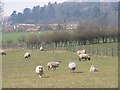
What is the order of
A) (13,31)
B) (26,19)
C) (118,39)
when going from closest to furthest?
(118,39) → (13,31) → (26,19)

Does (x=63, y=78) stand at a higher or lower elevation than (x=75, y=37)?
lower

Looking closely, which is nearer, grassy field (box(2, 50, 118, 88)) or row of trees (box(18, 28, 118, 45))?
grassy field (box(2, 50, 118, 88))

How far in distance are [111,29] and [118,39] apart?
2.69 metres

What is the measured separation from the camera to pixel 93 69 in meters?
25.8

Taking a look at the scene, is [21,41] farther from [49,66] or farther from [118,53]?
[49,66]

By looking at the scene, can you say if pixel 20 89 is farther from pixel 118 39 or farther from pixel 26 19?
pixel 26 19

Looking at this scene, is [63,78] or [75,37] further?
[75,37]

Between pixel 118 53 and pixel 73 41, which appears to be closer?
pixel 118 53

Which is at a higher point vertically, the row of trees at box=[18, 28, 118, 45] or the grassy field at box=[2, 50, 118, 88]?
the row of trees at box=[18, 28, 118, 45]

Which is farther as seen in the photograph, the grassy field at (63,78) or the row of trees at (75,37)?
the row of trees at (75,37)

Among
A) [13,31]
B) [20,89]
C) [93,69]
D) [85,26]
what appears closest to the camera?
[20,89]

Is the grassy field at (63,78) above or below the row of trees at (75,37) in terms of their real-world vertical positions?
below

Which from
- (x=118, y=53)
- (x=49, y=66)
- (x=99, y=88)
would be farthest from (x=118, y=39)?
(x=99, y=88)

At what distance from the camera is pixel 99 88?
659 inches
